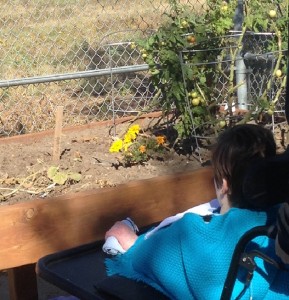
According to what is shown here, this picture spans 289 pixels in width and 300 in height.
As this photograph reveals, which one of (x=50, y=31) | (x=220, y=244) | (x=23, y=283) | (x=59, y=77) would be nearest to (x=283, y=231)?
(x=220, y=244)

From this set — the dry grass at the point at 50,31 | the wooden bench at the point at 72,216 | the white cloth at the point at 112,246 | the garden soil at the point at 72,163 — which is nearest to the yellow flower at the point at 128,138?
the garden soil at the point at 72,163

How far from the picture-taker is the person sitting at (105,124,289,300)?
6.89 feet

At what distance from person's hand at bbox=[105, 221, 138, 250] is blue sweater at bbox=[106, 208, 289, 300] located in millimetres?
302

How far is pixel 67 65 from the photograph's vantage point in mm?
8070

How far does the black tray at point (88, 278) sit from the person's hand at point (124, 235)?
3.1 inches

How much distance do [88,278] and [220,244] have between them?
522 millimetres

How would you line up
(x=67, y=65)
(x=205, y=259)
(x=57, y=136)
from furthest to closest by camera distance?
(x=67, y=65)
(x=57, y=136)
(x=205, y=259)

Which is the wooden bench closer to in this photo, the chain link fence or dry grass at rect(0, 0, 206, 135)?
the chain link fence

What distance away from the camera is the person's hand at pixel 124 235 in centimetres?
262

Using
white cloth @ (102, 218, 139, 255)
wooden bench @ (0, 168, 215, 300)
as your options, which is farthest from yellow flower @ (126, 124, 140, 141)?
white cloth @ (102, 218, 139, 255)

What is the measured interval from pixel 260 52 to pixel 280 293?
3917mm

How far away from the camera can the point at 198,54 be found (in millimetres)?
5137

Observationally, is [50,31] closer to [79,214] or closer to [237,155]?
[79,214]

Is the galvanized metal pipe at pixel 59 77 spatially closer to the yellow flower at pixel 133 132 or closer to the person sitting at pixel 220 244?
the yellow flower at pixel 133 132
